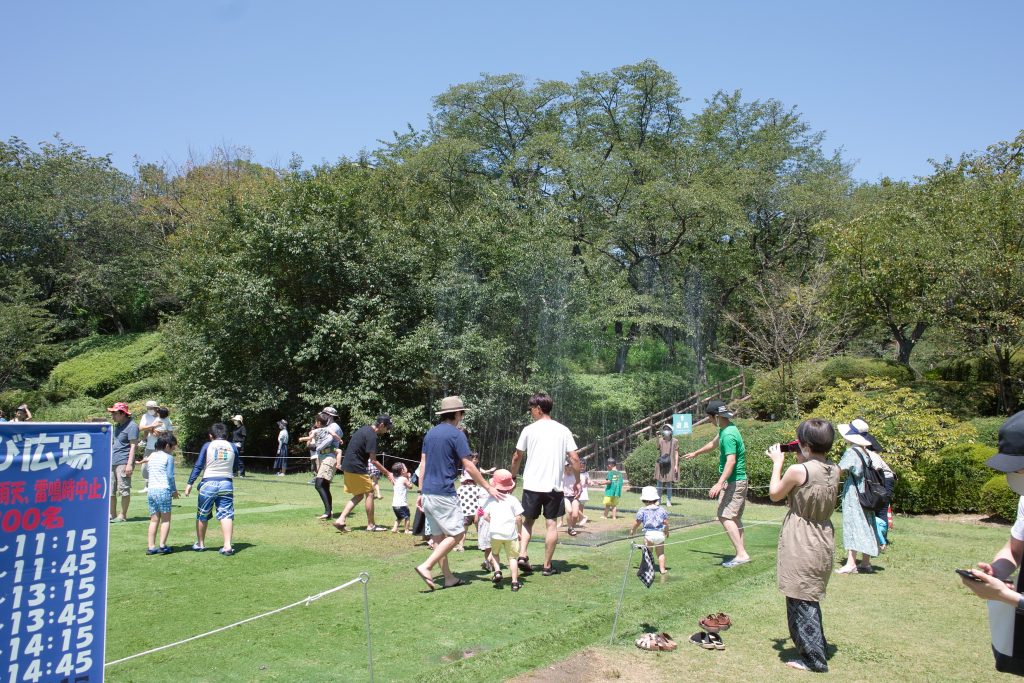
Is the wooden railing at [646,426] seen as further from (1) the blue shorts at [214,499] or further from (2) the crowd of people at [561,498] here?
(1) the blue shorts at [214,499]

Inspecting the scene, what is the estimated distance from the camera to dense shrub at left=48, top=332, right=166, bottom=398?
33938 millimetres

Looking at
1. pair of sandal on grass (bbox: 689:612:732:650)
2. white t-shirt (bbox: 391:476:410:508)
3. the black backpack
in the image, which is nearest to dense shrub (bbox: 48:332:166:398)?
white t-shirt (bbox: 391:476:410:508)

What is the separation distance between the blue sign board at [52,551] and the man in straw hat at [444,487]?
3496 mm

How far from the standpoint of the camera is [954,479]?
14.3 m

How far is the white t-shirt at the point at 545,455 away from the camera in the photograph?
752 centimetres

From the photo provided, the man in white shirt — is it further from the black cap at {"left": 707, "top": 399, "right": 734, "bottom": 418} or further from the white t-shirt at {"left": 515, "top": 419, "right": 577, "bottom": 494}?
the black cap at {"left": 707, "top": 399, "right": 734, "bottom": 418}

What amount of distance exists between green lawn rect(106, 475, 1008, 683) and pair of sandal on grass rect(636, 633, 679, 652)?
6cm

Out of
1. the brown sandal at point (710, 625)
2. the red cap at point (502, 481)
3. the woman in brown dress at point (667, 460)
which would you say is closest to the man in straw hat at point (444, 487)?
the red cap at point (502, 481)

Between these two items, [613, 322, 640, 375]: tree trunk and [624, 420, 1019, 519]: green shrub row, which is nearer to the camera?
[624, 420, 1019, 519]: green shrub row

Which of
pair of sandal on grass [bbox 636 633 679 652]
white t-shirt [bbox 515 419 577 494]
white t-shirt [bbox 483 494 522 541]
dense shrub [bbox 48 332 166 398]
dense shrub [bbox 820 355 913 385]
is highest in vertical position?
dense shrub [bbox 48 332 166 398]

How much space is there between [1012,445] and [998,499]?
1201cm

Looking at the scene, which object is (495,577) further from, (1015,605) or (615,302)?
(615,302)

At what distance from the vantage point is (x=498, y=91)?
1262 inches

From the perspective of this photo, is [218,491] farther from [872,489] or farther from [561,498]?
[872,489]
